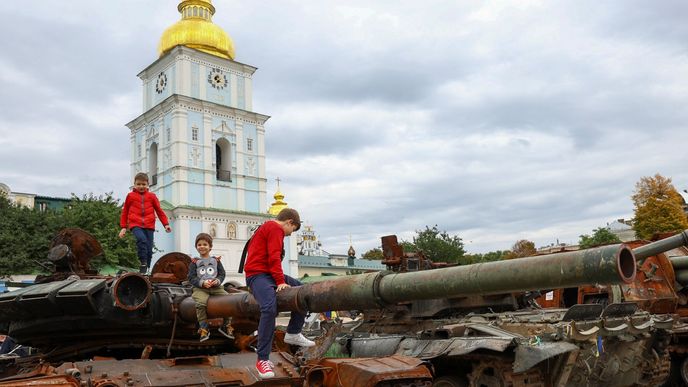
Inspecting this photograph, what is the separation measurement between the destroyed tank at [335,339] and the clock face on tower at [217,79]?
32.5 metres

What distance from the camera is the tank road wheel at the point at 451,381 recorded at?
9.10 metres

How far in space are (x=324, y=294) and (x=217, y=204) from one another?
118 feet

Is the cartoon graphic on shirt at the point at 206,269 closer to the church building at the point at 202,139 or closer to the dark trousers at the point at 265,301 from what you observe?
the dark trousers at the point at 265,301

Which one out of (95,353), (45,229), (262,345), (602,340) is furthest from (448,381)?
(45,229)

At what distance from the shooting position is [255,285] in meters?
5.59

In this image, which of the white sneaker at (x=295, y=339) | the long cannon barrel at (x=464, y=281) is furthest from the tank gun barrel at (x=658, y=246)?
the long cannon barrel at (x=464, y=281)

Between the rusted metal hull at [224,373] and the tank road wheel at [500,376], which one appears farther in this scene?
the tank road wheel at [500,376]

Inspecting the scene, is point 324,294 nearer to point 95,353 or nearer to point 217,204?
point 95,353

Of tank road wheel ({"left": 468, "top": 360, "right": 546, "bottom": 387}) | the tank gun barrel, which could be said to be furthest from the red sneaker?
the tank gun barrel

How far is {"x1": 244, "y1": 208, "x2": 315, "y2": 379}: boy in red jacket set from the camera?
5547 mm

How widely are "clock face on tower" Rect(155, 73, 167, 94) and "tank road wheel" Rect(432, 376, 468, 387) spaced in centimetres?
3508

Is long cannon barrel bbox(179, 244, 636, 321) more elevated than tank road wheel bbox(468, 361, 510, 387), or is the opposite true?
long cannon barrel bbox(179, 244, 636, 321)

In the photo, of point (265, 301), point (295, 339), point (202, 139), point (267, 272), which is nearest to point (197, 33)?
point (202, 139)

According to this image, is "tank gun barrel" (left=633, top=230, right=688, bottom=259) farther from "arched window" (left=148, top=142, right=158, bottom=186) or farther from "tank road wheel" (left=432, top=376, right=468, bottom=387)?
"arched window" (left=148, top=142, right=158, bottom=186)
